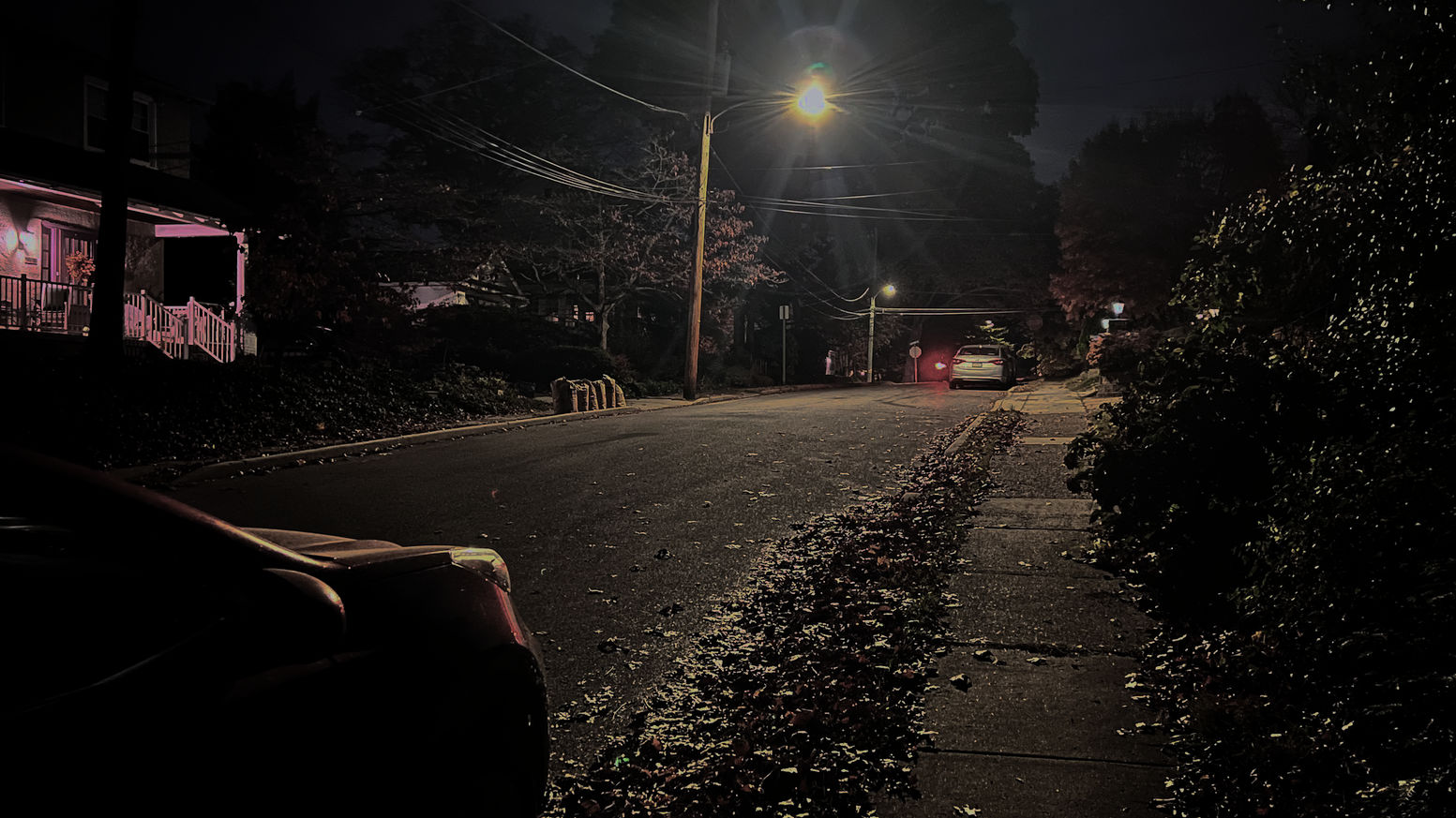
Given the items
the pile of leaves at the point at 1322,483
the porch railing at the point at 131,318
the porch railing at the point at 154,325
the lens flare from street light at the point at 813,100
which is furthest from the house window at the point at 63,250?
the pile of leaves at the point at 1322,483

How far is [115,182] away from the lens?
45.1 feet

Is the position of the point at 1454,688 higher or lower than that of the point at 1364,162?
lower

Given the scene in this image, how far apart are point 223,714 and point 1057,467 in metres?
9.50

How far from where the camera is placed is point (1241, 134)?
29500mm

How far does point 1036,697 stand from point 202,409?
1198 centimetres

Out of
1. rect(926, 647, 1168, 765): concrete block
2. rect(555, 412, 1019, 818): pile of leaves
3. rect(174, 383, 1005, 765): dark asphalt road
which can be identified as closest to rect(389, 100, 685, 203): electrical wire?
rect(174, 383, 1005, 765): dark asphalt road

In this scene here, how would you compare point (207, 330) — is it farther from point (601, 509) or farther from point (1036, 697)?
point (1036, 697)

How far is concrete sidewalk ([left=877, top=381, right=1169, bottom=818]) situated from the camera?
3469 mm

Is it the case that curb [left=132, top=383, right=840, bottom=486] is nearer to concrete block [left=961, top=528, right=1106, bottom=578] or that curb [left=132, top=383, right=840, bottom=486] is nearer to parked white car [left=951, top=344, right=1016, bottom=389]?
concrete block [left=961, top=528, right=1106, bottom=578]

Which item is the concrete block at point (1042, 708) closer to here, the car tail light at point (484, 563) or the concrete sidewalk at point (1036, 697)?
the concrete sidewalk at point (1036, 697)

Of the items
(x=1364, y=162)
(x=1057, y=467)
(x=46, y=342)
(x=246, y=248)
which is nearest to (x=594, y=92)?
(x=246, y=248)

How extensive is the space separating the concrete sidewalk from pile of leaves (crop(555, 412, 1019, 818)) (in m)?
0.15

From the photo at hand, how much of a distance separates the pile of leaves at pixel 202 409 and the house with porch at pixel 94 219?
18.4 ft

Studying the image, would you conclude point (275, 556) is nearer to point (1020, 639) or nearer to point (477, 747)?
point (477, 747)
